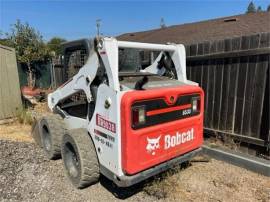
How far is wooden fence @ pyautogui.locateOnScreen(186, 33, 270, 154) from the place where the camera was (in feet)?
13.4

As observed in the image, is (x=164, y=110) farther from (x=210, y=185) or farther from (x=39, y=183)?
(x=39, y=183)

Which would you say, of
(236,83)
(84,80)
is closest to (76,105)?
(84,80)

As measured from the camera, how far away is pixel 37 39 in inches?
567

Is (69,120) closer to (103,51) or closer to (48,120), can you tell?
(48,120)

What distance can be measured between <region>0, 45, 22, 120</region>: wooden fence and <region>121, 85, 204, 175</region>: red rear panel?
548 cm

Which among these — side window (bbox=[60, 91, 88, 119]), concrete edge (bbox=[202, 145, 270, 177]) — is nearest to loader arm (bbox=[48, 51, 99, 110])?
side window (bbox=[60, 91, 88, 119])

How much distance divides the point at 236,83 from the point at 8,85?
606cm

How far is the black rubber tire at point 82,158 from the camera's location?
3.31 m

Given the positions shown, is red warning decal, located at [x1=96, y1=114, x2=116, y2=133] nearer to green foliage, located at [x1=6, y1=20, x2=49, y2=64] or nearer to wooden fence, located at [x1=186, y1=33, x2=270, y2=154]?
wooden fence, located at [x1=186, y1=33, x2=270, y2=154]

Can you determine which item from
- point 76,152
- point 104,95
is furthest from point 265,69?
point 76,152

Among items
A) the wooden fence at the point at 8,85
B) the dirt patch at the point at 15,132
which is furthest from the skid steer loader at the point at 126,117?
the wooden fence at the point at 8,85

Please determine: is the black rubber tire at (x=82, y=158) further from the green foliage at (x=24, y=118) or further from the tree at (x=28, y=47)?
the tree at (x=28, y=47)

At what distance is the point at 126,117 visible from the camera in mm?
2783

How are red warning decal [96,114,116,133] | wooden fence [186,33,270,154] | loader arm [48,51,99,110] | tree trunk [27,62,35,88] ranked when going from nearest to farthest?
red warning decal [96,114,116,133]
loader arm [48,51,99,110]
wooden fence [186,33,270,154]
tree trunk [27,62,35,88]
